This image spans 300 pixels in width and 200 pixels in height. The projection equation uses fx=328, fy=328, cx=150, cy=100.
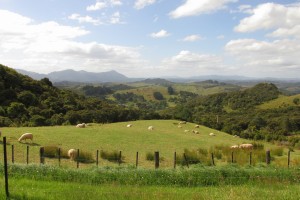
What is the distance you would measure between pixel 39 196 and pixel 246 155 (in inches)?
725

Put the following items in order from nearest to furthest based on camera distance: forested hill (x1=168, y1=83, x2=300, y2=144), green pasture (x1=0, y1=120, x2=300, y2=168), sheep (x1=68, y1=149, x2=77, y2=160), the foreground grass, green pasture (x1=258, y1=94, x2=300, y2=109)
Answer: the foreground grass → sheep (x1=68, y1=149, x2=77, y2=160) → green pasture (x1=0, y1=120, x2=300, y2=168) → forested hill (x1=168, y1=83, x2=300, y2=144) → green pasture (x1=258, y1=94, x2=300, y2=109)

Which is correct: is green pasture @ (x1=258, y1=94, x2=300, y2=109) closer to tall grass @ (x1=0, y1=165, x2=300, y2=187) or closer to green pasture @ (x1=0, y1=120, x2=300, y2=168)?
green pasture @ (x1=0, y1=120, x2=300, y2=168)

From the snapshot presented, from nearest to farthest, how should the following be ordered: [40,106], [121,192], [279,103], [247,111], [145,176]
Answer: [121,192], [145,176], [40,106], [247,111], [279,103]

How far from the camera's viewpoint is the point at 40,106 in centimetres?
6581

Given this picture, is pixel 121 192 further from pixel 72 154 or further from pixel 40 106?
pixel 40 106

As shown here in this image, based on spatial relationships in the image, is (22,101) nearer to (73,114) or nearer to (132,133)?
(73,114)

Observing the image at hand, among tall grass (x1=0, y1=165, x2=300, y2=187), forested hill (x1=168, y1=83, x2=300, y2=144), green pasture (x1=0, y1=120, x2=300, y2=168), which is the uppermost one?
tall grass (x1=0, y1=165, x2=300, y2=187)

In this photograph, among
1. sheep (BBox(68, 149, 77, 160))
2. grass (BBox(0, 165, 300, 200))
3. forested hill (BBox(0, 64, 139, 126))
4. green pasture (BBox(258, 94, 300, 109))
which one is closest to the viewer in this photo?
grass (BBox(0, 165, 300, 200))

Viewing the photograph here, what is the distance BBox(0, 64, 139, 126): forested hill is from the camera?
58125 mm

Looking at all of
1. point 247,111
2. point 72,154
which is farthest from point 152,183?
point 247,111

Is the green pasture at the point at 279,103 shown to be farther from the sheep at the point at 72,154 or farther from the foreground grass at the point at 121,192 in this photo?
the foreground grass at the point at 121,192

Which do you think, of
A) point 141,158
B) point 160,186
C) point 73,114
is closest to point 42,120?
point 73,114

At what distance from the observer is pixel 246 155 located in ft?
84.4

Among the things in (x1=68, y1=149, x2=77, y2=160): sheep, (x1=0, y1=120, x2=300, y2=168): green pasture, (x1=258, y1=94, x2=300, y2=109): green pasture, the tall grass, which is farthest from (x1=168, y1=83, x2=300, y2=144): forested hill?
the tall grass
